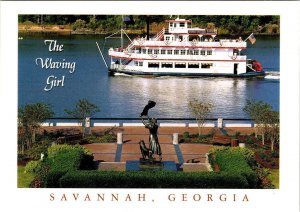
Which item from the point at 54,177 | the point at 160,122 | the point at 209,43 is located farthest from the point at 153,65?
the point at 54,177

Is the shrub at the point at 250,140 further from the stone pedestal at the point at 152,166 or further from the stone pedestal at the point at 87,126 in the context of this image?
the stone pedestal at the point at 87,126

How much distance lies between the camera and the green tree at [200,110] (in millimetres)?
28141

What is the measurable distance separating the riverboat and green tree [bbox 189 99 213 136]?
252 cm

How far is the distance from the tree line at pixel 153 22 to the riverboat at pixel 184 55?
684mm

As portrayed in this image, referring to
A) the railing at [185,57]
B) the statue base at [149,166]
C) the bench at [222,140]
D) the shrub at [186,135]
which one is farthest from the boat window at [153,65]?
the statue base at [149,166]

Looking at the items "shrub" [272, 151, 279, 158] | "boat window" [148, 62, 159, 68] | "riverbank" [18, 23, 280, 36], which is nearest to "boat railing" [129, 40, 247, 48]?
"riverbank" [18, 23, 280, 36]

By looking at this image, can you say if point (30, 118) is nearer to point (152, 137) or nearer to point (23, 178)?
point (23, 178)

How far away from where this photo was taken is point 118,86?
30547 millimetres

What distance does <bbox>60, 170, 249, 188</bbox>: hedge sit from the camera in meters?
20.9

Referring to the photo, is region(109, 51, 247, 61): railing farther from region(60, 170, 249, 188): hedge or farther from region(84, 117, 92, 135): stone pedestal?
region(60, 170, 249, 188): hedge

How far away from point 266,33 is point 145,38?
5.52m

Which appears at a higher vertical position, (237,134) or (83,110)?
(83,110)

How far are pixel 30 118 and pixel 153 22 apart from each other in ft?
21.2
